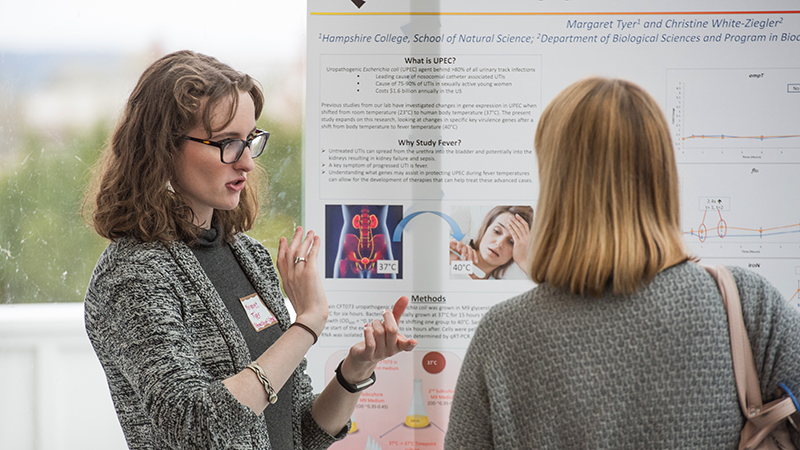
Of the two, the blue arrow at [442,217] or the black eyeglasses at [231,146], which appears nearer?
the black eyeglasses at [231,146]

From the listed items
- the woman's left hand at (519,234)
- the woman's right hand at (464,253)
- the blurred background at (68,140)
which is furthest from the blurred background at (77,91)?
the woman's left hand at (519,234)

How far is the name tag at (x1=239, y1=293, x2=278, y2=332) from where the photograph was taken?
1.58 m

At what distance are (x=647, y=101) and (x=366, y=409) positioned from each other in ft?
6.60

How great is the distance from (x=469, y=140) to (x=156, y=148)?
1.50 meters

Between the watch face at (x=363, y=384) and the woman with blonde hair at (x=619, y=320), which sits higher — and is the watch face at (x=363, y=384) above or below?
below

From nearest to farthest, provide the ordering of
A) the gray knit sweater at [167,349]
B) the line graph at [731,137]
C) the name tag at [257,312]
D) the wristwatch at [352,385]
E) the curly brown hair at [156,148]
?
the gray knit sweater at [167,349] < the curly brown hair at [156,148] < the name tag at [257,312] < the wristwatch at [352,385] < the line graph at [731,137]

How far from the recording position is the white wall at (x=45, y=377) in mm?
2789

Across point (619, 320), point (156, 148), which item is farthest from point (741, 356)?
point (156, 148)

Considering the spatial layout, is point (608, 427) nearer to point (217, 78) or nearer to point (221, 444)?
point (221, 444)

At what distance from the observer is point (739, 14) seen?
8.71ft

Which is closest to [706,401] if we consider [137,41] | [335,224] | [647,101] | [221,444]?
[647,101]

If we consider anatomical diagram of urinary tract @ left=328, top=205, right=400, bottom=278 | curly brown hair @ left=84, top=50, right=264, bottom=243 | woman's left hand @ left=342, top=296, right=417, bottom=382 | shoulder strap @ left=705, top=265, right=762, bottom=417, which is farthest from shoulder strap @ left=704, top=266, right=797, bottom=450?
anatomical diagram of urinary tract @ left=328, top=205, right=400, bottom=278

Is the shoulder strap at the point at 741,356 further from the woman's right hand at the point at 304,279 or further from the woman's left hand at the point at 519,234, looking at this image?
the woman's left hand at the point at 519,234

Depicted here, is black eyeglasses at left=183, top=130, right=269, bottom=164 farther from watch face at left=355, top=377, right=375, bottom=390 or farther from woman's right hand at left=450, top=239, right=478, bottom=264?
woman's right hand at left=450, top=239, right=478, bottom=264
